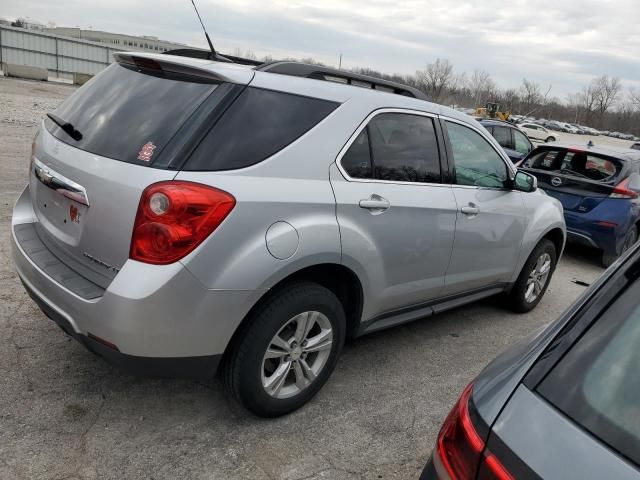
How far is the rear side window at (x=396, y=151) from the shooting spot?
3.03 metres

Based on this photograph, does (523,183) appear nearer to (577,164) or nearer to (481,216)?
(481,216)

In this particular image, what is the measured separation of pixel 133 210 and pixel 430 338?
2682 millimetres

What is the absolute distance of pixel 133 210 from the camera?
7.67 feet

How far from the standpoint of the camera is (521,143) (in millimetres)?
13062

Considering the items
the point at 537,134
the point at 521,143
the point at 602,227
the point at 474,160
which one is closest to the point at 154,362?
the point at 474,160

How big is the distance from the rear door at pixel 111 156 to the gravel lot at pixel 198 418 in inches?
31.5

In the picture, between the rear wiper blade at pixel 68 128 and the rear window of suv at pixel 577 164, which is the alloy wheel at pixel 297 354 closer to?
the rear wiper blade at pixel 68 128

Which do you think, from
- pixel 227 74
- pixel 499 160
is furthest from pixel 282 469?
pixel 499 160

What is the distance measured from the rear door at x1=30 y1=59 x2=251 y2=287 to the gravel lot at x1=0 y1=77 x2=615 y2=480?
80 centimetres

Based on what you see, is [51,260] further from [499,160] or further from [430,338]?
[499,160]

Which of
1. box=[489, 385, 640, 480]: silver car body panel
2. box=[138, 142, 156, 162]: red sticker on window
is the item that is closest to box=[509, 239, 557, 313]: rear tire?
box=[138, 142, 156, 162]: red sticker on window

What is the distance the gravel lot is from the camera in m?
2.50

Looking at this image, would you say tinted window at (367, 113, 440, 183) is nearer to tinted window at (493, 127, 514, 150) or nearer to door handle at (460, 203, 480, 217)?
door handle at (460, 203, 480, 217)

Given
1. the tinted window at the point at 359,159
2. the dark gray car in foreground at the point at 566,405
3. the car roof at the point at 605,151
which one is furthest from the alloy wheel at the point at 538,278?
the dark gray car in foreground at the point at 566,405
